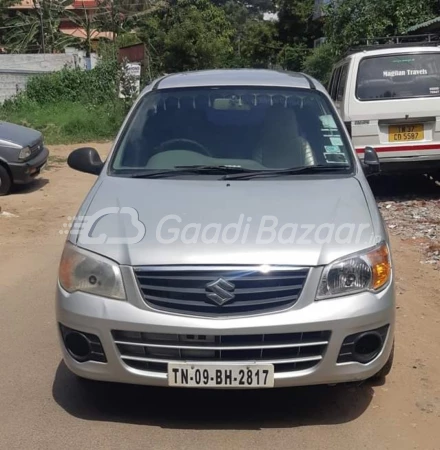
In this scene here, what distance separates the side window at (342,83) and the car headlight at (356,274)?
646 cm

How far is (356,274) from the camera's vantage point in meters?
3.86

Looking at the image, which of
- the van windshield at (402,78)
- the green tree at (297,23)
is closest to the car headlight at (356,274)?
the van windshield at (402,78)

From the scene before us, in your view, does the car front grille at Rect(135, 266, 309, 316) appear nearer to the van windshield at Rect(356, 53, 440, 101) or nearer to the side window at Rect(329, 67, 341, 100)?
the van windshield at Rect(356, 53, 440, 101)

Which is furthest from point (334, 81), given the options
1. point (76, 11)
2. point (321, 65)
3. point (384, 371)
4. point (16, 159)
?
point (76, 11)

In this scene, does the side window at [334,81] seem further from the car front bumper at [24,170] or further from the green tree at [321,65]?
the green tree at [321,65]

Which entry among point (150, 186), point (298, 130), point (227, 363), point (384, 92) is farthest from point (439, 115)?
point (227, 363)

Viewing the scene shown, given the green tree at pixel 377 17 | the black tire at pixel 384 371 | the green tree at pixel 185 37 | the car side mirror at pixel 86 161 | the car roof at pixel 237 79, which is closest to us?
the black tire at pixel 384 371

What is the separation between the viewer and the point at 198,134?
524cm

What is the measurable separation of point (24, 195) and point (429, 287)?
718 centimetres

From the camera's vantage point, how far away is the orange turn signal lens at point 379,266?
3908mm

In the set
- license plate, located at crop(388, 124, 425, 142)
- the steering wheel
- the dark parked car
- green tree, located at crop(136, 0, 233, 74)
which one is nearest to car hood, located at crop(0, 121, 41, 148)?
the dark parked car

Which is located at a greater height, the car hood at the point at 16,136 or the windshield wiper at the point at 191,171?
the windshield wiper at the point at 191,171

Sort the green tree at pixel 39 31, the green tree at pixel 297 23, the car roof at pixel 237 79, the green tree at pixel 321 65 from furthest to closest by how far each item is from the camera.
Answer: the green tree at pixel 297 23
the green tree at pixel 39 31
the green tree at pixel 321 65
the car roof at pixel 237 79

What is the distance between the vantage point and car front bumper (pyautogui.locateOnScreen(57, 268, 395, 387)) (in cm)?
370
